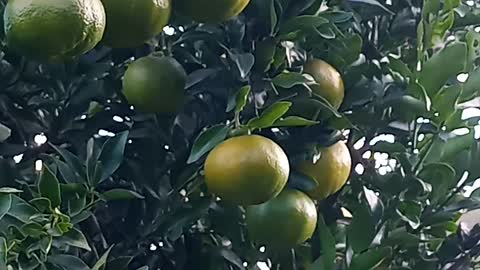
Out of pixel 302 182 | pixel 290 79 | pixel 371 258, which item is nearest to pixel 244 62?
pixel 290 79

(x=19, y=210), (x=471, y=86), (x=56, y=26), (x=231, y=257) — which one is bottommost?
(x=231, y=257)

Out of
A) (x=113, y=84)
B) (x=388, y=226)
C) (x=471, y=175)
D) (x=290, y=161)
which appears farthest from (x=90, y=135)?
(x=471, y=175)

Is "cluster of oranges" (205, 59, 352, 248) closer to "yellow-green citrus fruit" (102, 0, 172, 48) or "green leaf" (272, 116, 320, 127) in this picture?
"green leaf" (272, 116, 320, 127)

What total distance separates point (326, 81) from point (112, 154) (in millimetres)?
278

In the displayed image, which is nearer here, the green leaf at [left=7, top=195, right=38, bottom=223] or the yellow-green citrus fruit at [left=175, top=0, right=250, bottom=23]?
the green leaf at [left=7, top=195, right=38, bottom=223]

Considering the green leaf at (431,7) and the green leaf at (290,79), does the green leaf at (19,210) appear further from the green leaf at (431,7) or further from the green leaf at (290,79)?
the green leaf at (431,7)

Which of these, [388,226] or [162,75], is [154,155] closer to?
[162,75]

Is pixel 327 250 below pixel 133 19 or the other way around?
→ below

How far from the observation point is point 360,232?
1157 millimetres

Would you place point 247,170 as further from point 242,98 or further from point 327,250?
point 327,250

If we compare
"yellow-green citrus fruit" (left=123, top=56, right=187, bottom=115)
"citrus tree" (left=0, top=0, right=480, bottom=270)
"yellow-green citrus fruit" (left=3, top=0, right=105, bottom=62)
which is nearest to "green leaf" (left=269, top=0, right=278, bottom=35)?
"citrus tree" (left=0, top=0, right=480, bottom=270)

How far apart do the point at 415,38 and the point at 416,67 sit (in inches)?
3.2

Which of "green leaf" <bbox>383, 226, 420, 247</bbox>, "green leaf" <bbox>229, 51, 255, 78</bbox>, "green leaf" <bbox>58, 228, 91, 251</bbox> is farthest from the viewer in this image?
"green leaf" <bbox>383, 226, 420, 247</bbox>

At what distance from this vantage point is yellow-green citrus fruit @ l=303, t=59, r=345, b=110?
3.78 feet
